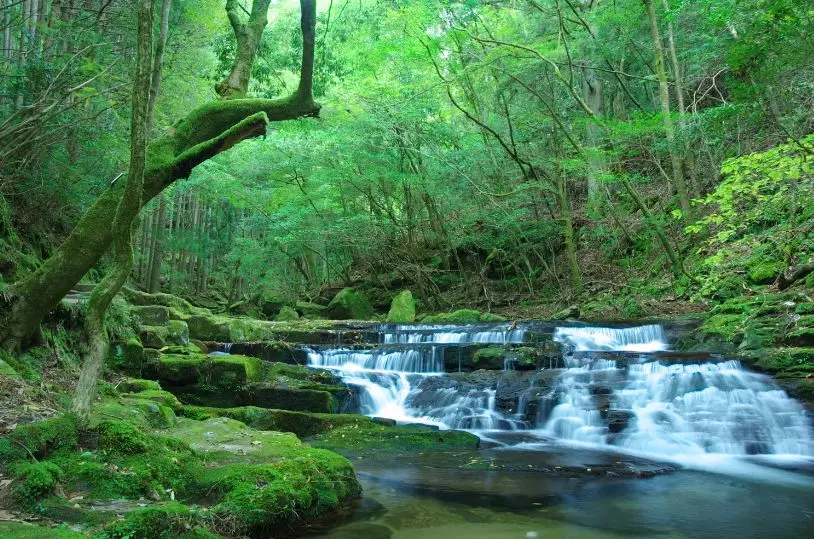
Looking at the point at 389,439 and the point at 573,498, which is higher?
the point at 389,439

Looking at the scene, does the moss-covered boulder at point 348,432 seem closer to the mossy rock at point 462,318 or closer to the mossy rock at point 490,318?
the mossy rock at point 462,318

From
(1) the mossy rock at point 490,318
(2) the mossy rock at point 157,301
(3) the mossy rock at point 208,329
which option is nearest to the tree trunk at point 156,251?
(2) the mossy rock at point 157,301

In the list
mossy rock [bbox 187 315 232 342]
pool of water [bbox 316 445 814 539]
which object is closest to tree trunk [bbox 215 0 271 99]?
pool of water [bbox 316 445 814 539]

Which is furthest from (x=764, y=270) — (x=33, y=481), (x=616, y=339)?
(x=33, y=481)

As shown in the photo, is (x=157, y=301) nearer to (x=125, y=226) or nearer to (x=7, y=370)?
(x=7, y=370)

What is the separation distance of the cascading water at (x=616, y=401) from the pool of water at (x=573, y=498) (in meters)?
0.68

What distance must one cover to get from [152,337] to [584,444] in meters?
6.93

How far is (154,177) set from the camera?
569 centimetres

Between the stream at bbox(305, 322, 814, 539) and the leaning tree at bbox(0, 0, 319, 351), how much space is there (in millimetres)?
3624

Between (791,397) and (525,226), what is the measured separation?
10592mm

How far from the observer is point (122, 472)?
3711mm

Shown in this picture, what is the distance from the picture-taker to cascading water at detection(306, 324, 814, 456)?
7.38 meters

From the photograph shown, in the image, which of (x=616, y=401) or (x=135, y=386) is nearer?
(x=135, y=386)

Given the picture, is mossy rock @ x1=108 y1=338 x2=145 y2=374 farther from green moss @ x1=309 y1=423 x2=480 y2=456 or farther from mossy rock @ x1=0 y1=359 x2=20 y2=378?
green moss @ x1=309 y1=423 x2=480 y2=456
